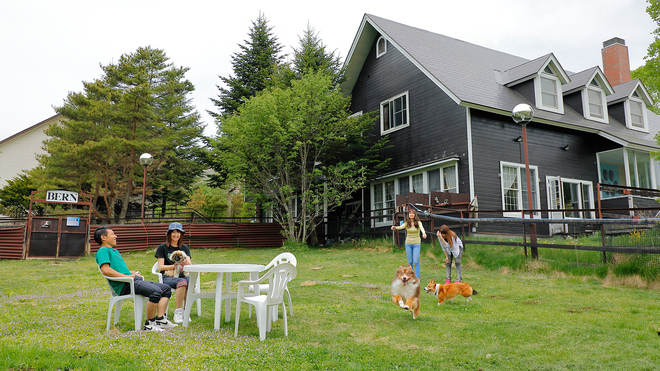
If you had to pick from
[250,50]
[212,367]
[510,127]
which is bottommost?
[212,367]

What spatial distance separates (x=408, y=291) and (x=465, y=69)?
15.9 meters

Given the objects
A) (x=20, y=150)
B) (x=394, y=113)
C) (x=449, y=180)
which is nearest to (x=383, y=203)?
(x=449, y=180)

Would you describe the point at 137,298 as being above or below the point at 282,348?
above

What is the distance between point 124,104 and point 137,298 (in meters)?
22.5

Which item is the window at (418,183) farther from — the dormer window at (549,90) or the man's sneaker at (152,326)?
the man's sneaker at (152,326)

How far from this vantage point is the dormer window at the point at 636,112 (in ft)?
70.7

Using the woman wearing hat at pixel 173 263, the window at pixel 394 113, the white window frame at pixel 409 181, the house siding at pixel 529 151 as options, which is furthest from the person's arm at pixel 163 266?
the window at pixel 394 113

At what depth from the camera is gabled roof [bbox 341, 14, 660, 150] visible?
58.4ft

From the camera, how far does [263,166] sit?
18.6 meters

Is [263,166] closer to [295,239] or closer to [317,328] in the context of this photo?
[295,239]

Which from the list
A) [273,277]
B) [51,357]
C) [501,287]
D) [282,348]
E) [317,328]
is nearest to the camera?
[51,357]

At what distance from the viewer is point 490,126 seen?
17344mm

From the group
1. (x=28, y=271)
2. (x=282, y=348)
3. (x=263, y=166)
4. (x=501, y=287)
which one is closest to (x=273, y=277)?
(x=282, y=348)

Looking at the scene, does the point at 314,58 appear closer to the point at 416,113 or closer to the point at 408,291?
the point at 416,113
